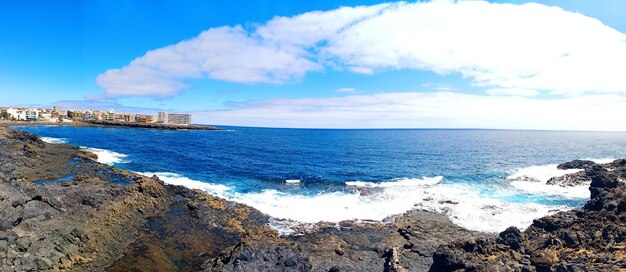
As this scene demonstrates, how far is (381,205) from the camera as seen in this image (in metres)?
32.6

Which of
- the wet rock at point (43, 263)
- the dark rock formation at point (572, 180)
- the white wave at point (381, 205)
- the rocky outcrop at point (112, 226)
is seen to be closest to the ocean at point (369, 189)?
the white wave at point (381, 205)

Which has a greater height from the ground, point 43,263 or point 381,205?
Answer: point 381,205

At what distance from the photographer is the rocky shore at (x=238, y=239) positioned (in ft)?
55.4

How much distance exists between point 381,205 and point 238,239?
1530 centimetres

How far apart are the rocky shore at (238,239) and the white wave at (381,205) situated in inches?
74.0

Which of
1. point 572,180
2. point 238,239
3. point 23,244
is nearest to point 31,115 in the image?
point 23,244

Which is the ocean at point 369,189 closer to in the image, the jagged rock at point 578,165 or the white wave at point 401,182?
the white wave at point 401,182


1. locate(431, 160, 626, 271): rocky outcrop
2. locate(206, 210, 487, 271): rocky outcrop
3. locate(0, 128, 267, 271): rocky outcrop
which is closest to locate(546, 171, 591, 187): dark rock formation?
locate(431, 160, 626, 271): rocky outcrop

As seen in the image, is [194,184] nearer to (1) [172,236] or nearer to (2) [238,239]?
(1) [172,236]

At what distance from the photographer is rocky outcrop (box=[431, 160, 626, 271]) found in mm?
15375

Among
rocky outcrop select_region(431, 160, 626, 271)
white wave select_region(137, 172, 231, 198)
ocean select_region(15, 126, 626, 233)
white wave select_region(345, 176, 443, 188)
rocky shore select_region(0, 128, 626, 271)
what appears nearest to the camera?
rocky outcrop select_region(431, 160, 626, 271)

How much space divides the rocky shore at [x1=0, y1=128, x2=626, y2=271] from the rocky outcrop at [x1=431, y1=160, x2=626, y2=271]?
5 centimetres

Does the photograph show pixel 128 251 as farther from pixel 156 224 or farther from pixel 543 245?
pixel 543 245

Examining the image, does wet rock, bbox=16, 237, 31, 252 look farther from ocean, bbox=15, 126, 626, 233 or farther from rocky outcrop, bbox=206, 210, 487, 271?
ocean, bbox=15, 126, 626, 233
